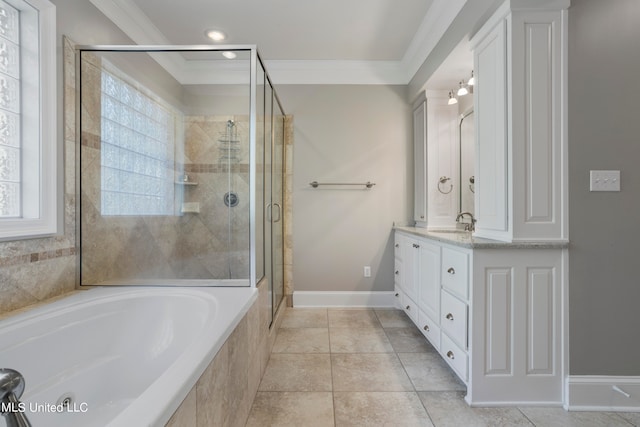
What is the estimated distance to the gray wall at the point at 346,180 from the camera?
3.04m

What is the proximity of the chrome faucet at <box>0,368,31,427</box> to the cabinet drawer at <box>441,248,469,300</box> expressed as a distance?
1.70m

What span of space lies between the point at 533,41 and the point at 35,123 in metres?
2.64

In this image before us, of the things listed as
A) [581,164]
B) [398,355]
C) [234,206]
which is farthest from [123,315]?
[581,164]

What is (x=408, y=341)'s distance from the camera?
7.38 ft

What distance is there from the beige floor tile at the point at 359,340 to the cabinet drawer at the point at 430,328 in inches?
11.4

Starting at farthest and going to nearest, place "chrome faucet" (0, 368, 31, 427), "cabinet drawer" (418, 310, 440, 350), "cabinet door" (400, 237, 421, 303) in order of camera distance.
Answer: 1. "cabinet door" (400, 237, 421, 303)
2. "cabinet drawer" (418, 310, 440, 350)
3. "chrome faucet" (0, 368, 31, 427)

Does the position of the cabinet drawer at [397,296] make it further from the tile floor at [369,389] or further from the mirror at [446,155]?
the mirror at [446,155]

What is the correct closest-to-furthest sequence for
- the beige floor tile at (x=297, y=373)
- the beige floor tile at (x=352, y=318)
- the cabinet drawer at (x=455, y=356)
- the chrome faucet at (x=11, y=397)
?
the chrome faucet at (x=11, y=397)
the cabinet drawer at (x=455, y=356)
the beige floor tile at (x=297, y=373)
the beige floor tile at (x=352, y=318)

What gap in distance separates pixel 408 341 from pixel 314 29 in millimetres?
2683

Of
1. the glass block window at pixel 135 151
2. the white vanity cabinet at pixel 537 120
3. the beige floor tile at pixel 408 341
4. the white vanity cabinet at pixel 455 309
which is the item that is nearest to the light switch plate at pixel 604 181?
the white vanity cabinet at pixel 537 120

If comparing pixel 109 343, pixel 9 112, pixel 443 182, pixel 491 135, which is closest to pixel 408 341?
pixel 443 182

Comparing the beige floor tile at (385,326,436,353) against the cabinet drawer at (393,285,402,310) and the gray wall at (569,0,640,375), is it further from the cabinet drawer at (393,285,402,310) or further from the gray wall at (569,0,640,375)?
the gray wall at (569,0,640,375)

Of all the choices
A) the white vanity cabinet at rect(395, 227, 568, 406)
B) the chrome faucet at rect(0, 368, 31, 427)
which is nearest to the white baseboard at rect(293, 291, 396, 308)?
the white vanity cabinet at rect(395, 227, 568, 406)

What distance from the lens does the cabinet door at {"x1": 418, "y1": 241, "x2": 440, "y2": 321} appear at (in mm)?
1909
